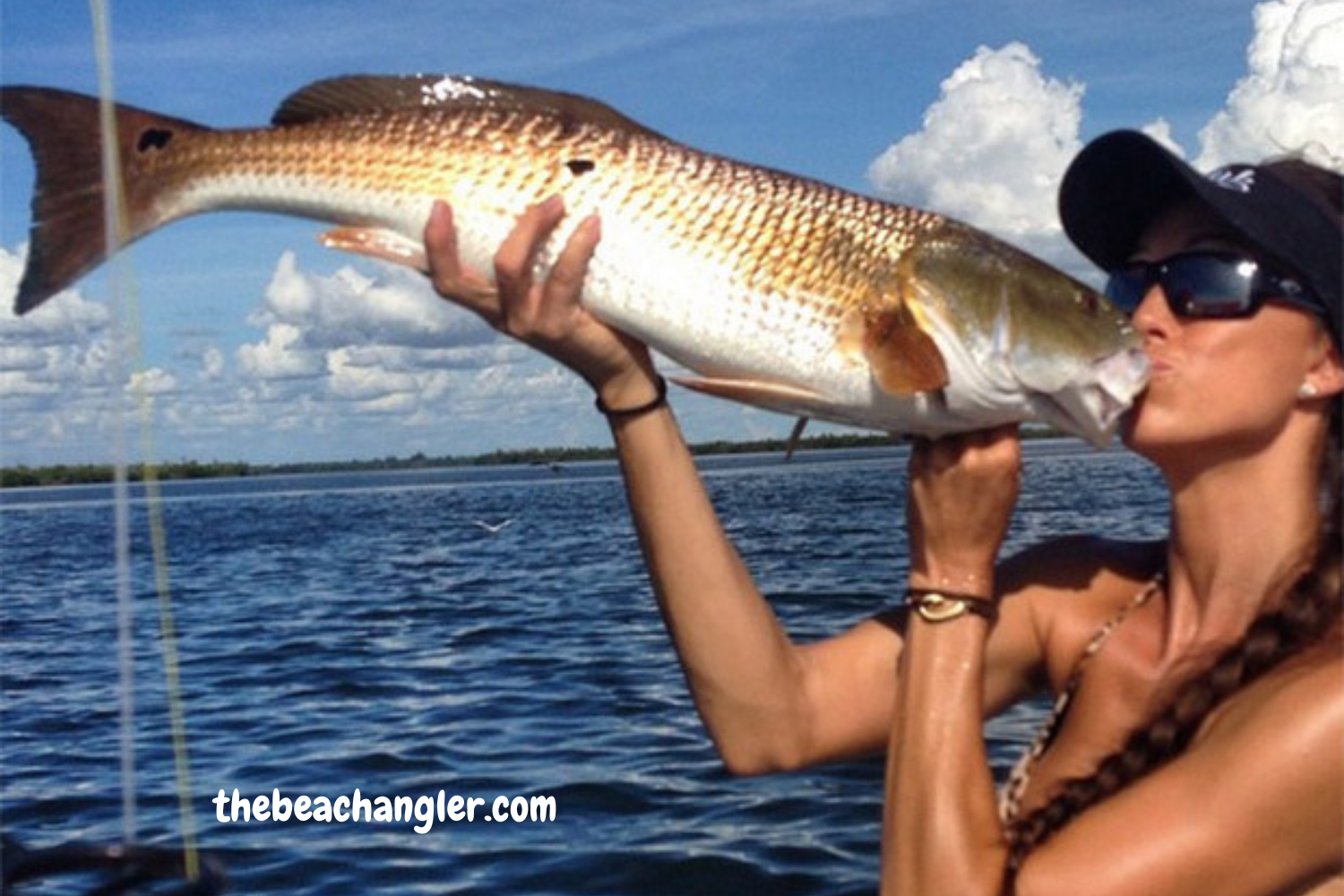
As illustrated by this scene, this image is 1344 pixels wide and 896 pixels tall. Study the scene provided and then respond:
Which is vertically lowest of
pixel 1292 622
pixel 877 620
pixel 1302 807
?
pixel 1302 807

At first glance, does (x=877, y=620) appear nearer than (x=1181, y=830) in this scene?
No

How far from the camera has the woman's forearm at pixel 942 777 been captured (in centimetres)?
297

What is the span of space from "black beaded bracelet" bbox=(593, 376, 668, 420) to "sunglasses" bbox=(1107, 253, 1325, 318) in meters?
0.95

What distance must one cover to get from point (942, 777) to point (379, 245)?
1.42 metres

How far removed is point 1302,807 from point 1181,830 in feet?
0.62

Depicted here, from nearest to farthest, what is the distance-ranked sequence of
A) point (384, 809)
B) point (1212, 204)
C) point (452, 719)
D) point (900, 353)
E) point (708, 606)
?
point (1212, 204) < point (900, 353) < point (708, 606) < point (384, 809) < point (452, 719)

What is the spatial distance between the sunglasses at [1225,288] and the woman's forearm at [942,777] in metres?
0.67

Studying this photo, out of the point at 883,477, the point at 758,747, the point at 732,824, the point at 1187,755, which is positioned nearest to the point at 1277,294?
the point at 1187,755

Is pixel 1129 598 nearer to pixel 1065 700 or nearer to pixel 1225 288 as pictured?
pixel 1065 700

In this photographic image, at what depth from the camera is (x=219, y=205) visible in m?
3.47

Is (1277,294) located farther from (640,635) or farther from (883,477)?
(883,477)

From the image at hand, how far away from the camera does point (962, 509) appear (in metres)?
3.10

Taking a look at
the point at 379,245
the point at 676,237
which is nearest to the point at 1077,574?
the point at 676,237

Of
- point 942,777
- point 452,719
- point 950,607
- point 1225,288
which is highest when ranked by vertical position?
point 452,719
